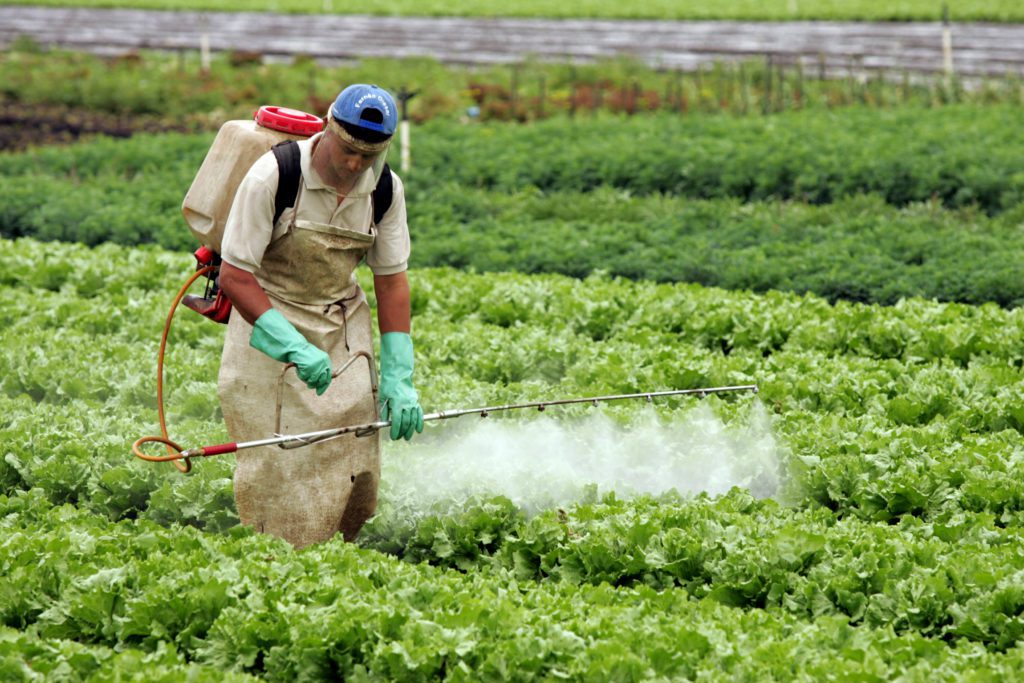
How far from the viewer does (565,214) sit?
1480 centimetres

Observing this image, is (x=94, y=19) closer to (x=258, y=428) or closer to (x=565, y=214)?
(x=565, y=214)

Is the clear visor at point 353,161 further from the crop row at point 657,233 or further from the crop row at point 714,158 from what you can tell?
the crop row at point 714,158

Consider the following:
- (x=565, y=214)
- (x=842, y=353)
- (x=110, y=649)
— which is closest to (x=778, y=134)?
(x=565, y=214)

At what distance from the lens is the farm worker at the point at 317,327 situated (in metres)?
5.64

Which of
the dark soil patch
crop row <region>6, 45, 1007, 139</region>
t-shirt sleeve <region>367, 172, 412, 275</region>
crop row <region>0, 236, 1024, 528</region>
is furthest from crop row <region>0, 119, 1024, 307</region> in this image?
t-shirt sleeve <region>367, 172, 412, 275</region>

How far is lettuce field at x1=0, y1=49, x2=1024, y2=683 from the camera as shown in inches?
202

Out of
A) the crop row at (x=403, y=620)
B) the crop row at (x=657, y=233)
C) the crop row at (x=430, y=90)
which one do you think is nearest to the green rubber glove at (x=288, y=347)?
the crop row at (x=403, y=620)

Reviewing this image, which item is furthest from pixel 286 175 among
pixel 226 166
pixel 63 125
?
pixel 63 125

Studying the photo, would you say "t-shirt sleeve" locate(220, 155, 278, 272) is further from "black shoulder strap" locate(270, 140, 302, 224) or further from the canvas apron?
the canvas apron

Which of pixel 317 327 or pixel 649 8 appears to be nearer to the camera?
pixel 317 327

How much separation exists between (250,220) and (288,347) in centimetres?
53

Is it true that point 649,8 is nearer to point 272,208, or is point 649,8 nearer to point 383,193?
point 383,193

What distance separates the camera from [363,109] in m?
5.48

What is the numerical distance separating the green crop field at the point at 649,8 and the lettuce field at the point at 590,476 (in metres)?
20.2
